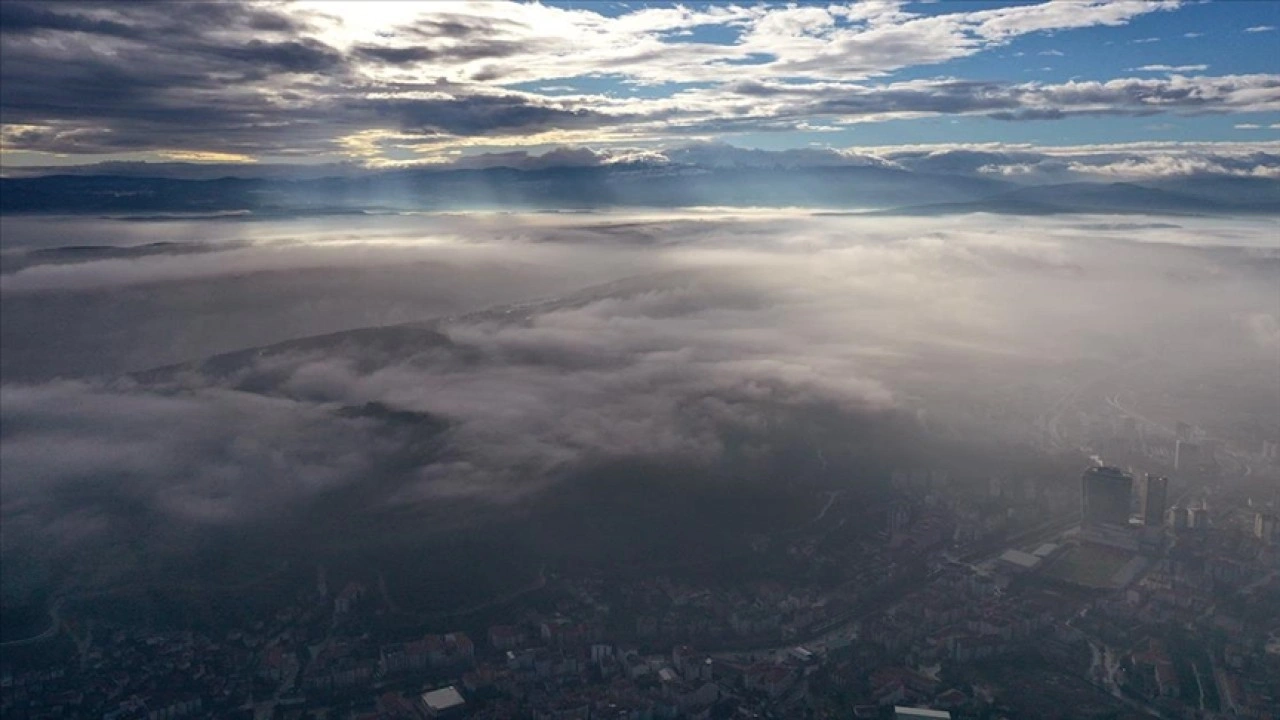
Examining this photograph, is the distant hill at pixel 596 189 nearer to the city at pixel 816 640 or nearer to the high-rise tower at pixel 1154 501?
the city at pixel 816 640

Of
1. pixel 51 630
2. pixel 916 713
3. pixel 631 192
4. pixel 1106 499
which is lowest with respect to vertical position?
pixel 916 713

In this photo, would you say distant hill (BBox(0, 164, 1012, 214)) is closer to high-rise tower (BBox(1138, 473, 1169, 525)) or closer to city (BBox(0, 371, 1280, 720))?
city (BBox(0, 371, 1280, 720))

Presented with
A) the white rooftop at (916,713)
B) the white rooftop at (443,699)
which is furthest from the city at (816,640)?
the white rooftop at (916,713)

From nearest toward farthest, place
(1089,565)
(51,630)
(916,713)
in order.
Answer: (916,713)
(51,630)
(1089,565)

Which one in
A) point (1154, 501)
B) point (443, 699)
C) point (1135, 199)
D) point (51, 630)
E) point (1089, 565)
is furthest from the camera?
point (1135, 199)

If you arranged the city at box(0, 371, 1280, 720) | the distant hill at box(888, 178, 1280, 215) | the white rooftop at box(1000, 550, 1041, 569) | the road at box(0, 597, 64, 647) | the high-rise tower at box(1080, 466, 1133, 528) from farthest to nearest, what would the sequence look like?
1. the distant hill at box(888, 178, 1280, 215)
2. the high-rise tower at box(1080, 466, 1133, 528)
3. the white rooftop at box(1000, 550, 1041, 569)
4. the road at box(0, 597, 64, 647)
5. the city at box(0, 371, 1280, 720)

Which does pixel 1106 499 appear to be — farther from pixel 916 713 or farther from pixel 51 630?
pixel 51 630

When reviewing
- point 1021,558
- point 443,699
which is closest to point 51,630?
point 443,699

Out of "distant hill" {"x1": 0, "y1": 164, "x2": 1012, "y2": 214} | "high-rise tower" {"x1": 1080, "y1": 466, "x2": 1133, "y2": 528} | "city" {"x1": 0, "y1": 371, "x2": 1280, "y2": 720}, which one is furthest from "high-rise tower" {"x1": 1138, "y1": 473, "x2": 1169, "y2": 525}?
"distant hill" {"x1": 0, "y1": 164, "x2": 1012, "y2": 214}

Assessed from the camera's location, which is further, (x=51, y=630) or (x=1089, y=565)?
(x=1089, y=565)
